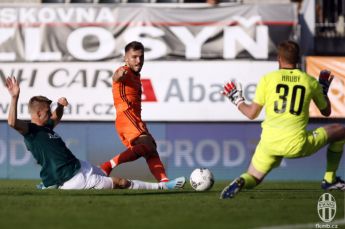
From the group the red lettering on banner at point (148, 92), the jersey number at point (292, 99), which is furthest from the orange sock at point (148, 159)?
the red lettering on banner at point (148, 92)

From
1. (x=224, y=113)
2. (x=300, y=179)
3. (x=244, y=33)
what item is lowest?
(x=300, y=179)

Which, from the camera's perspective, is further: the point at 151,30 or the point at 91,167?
the point at 151,30

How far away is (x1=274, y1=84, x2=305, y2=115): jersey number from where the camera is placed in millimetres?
11688

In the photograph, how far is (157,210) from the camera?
10.4 meters

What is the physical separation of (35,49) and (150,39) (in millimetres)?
2505

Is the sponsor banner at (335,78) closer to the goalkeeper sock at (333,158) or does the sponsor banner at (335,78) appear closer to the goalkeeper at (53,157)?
the goalkeeper at (53,157)

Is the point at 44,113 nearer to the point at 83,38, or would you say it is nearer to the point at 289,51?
the point at 289,51

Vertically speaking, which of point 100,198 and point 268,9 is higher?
point 268,9

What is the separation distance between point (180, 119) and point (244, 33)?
2.29 meters

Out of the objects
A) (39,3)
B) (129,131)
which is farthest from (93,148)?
(129,131)

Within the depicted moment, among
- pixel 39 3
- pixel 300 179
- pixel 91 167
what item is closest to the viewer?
pixel 91 167

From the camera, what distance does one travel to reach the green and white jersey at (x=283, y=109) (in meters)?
11.6

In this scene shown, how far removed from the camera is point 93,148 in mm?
22812

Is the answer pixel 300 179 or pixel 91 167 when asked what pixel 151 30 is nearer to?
pixel 300 179
